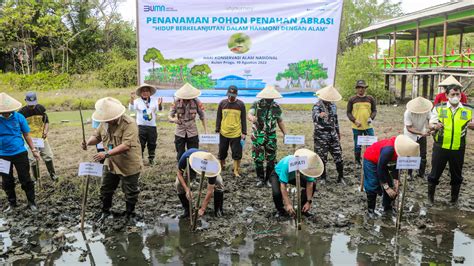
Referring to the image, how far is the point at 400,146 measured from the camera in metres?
4.80

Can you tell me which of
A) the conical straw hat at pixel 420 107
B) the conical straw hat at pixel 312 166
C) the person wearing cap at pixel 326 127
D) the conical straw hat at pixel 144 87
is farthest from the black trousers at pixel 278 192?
the conical straw hat at pixel 144 87

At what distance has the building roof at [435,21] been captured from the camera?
16891mm

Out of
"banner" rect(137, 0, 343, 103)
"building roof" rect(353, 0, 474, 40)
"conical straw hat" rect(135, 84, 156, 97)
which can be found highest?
"building roof" rect(353, 0, 474, 40)

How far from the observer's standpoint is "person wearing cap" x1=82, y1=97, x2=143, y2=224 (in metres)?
4.81

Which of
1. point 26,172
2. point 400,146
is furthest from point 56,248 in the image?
point 400,146

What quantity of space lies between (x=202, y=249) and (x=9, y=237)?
8.07 ft

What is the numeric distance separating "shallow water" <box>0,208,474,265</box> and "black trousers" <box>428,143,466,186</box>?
0.79 metres

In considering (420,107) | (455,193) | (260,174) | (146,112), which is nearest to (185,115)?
(146,112)

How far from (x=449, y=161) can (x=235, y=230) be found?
Answer: 3.29 meters

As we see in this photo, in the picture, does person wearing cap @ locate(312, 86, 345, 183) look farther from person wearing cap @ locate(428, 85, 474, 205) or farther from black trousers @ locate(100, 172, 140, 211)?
black trousers @ locate(100, 172, 140, 211)

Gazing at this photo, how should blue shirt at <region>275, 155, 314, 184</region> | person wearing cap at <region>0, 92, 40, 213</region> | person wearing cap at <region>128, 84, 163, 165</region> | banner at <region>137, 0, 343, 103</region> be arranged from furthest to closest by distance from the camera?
banner at <region>137, 0, 343, 103</region> → person wearing cap at <region>128, 84, 163, 165</region> → person wearing cap at <region>0, 92, 40, 213</region> → blue shirt at <region>275, 155, 314, 184</region>

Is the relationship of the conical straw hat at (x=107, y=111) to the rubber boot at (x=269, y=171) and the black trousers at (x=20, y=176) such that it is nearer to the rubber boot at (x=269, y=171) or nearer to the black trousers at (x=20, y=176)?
the black trousers at (x=20, y=176)

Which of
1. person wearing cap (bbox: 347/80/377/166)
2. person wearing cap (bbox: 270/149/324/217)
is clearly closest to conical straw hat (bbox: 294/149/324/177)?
person wearing cap (bbox: 270/149/324/217)

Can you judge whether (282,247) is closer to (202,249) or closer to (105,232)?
(202,249)
